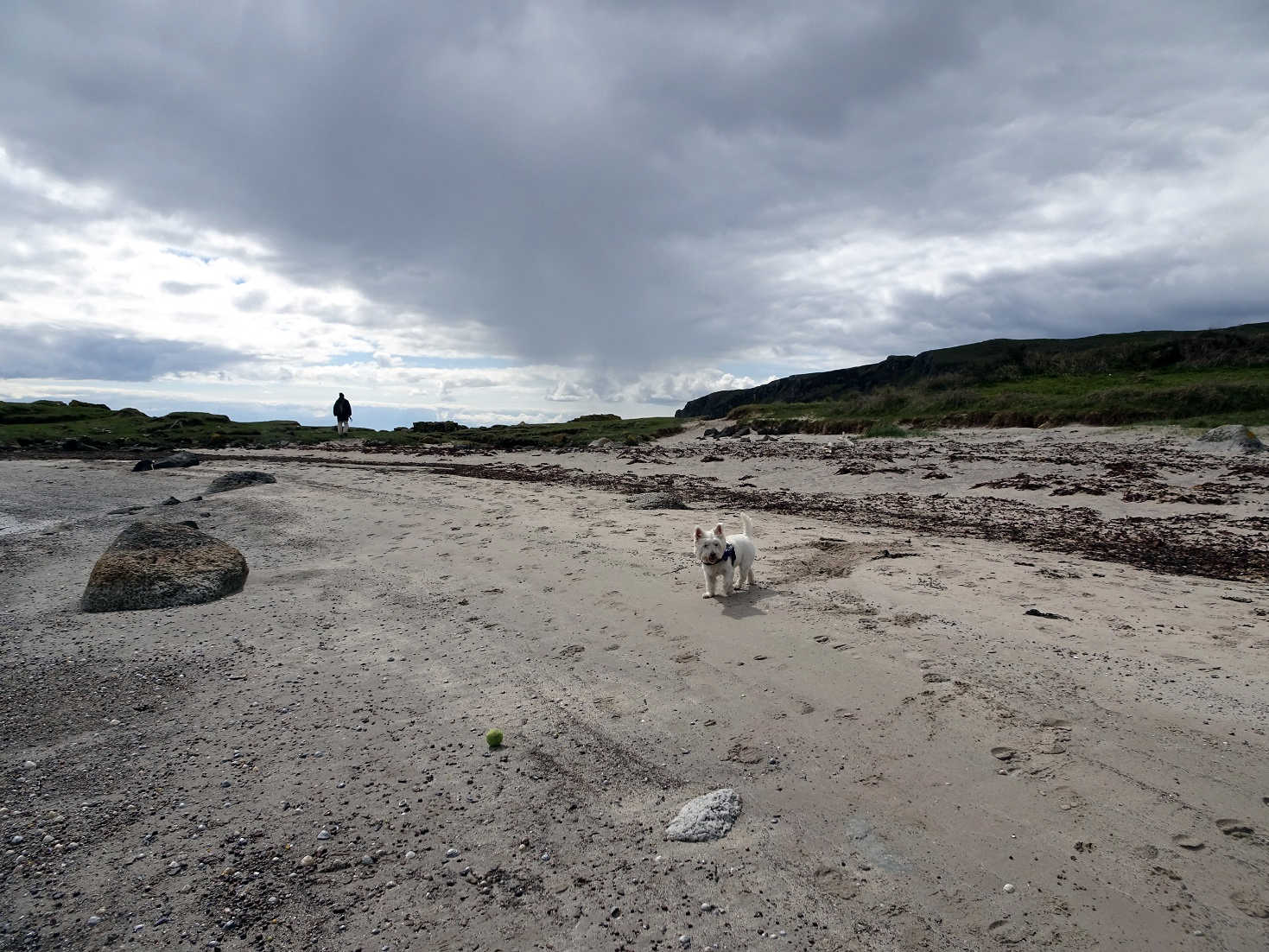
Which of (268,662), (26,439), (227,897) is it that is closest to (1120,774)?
(227,897)

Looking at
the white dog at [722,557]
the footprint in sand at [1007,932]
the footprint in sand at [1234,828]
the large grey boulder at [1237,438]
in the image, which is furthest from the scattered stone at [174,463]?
the large grey boulder at [1237,438]

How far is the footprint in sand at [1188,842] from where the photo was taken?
3.06m

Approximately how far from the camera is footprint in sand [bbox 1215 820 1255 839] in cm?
311

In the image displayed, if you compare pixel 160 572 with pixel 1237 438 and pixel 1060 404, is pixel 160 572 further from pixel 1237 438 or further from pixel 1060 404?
pixel 1060 404

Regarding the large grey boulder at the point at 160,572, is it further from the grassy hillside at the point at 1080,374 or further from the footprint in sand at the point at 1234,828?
the grassy hillside at the point at 1080,374

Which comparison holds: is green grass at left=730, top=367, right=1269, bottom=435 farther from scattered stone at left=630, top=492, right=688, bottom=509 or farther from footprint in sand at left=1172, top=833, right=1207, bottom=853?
footprint in sand at left=1172, top=833, right=1207, bottom=853

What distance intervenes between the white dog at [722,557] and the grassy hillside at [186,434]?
88.4ft

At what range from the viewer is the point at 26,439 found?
32.5 meters

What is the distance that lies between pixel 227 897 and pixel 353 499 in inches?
491

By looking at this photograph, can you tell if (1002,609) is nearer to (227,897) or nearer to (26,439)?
(227,897)

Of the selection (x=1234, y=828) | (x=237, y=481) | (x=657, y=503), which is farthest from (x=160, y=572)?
(x=237, y=481)

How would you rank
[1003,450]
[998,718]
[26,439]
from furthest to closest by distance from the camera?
1. [26,439]
2. [1003,450]
3. [998,718]

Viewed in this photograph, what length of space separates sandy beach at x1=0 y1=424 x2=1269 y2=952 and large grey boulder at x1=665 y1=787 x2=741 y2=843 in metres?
0.10

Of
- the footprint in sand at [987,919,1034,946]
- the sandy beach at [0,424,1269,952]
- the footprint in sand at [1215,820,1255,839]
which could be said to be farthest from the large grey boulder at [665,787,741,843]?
the footprint in sand at [1215,820,1255,839]
